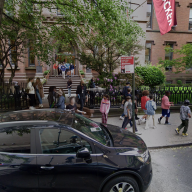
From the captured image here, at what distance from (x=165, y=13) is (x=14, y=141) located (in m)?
7.45

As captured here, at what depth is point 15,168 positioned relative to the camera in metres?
2.59

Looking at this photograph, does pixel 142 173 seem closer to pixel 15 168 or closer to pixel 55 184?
pixel 55 184

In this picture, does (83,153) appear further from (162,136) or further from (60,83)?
(60,83)

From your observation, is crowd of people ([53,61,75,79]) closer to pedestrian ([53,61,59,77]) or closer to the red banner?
pedestrian ([53,61,59,77])

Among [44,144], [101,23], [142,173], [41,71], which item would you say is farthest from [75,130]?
[41,71]

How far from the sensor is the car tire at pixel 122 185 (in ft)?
9.50

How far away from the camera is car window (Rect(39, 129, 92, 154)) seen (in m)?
2.79

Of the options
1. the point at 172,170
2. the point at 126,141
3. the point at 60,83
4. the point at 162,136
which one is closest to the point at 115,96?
the point at 162,136

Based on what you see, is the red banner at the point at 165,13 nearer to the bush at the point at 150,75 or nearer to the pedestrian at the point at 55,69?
the bush at the point at 150,75

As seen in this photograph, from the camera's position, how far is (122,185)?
2971 mm

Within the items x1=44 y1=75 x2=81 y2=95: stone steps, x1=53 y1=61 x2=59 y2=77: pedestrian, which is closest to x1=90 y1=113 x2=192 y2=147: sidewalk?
x1=44 y1=75 x2=81 y2=95: stone steps

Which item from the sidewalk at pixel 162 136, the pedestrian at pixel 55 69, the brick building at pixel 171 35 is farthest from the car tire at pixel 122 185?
the brick building at pixel 171 35

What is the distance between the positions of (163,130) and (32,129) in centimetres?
621

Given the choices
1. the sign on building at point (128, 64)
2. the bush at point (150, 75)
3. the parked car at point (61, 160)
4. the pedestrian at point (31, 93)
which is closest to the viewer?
the parked car at point (61, 160)
